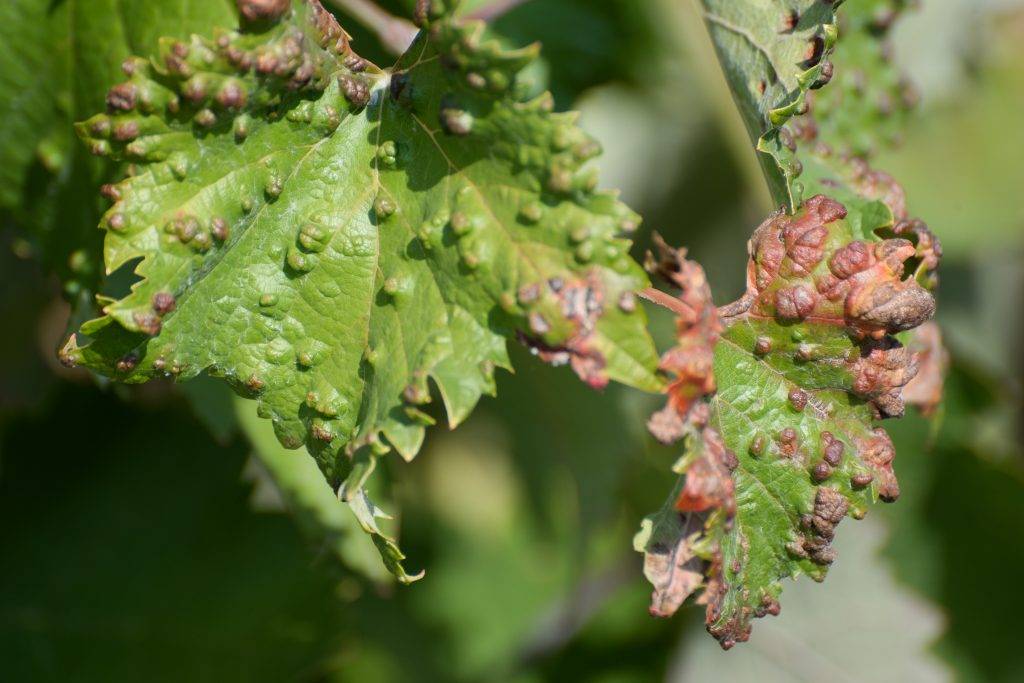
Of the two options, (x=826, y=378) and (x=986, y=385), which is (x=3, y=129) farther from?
(x=986, y=385)

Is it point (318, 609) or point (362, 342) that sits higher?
point (362, 342)

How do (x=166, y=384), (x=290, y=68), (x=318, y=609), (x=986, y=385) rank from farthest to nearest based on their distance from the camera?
(x=986, y=385), (x=166, y=384), (x=318, y=609), (x=290, y=68)

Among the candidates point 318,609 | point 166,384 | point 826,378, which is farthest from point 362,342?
point 166,384

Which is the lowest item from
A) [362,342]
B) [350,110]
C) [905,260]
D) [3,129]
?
[3,129]

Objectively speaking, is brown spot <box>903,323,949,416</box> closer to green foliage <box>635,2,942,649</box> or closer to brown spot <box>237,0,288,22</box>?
green foliage <box>635,2,942,649</box>

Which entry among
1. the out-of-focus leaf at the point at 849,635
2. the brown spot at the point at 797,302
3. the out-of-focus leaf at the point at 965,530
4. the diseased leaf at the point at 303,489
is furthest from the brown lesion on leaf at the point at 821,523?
the out-of-focus leaf at the point at 965,530

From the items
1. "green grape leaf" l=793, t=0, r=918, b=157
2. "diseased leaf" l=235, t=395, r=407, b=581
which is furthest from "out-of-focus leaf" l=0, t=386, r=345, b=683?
"green grape leaf" l=793, t=0, r=918, b=157
